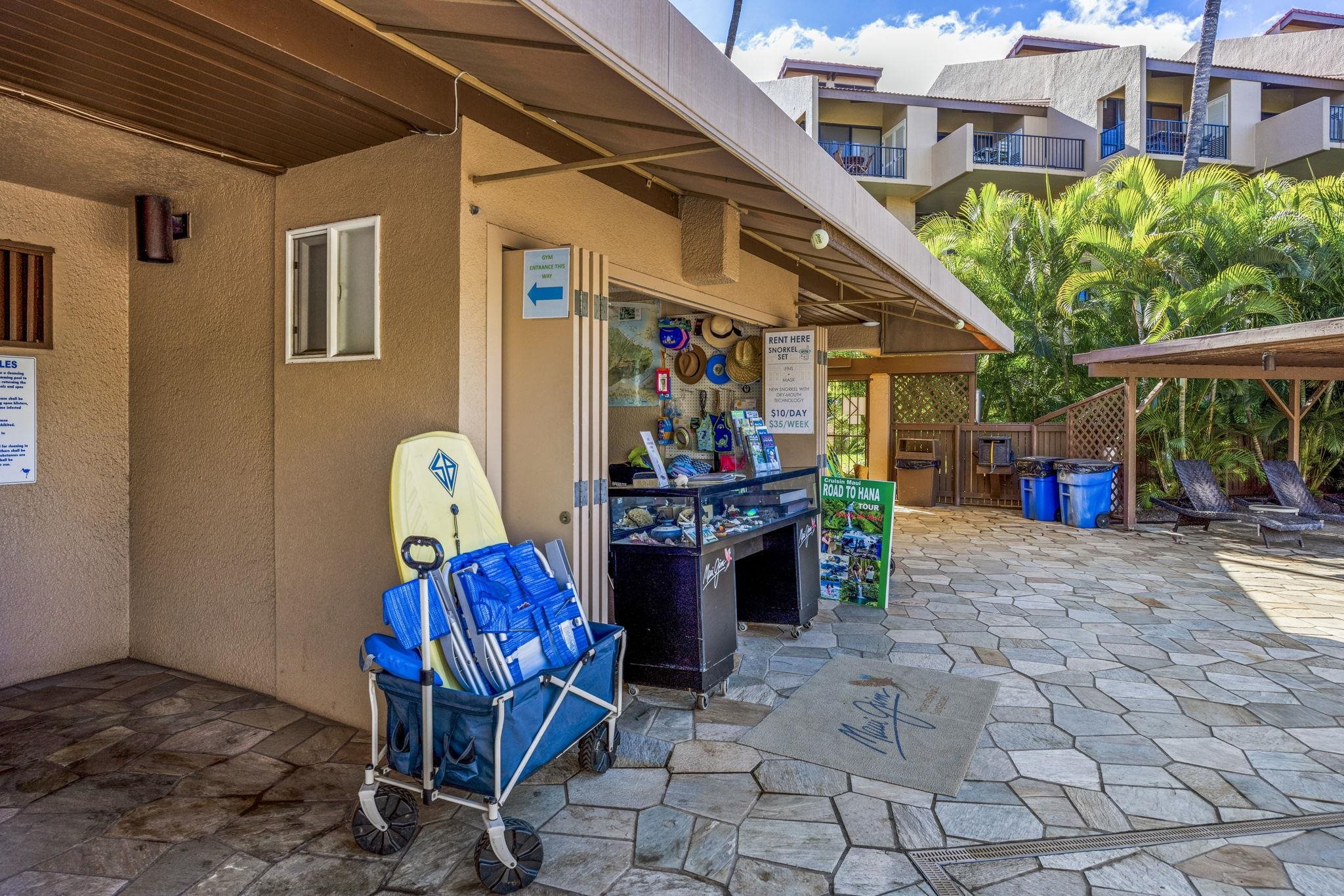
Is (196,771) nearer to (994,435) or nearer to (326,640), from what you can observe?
(326,640)

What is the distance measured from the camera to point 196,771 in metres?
3.21

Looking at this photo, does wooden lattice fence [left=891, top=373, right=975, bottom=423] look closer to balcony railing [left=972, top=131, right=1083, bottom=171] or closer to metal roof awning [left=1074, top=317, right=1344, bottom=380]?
metal roof awning [left=1074, top=317, right=1344, bottom=380]

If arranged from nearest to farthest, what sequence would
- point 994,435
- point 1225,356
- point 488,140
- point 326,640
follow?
point 488,140 < point 326,640 < point 1225,356 < point 994,435

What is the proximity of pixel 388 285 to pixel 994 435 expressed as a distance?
1063 cm

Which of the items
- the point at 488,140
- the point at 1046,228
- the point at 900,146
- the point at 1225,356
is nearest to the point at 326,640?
the point at 488,140

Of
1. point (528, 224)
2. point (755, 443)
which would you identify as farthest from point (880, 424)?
point (528, 224)

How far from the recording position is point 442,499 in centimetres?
296

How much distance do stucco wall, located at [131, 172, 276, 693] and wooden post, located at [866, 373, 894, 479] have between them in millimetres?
10157

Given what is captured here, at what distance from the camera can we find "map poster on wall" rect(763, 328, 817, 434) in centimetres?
615

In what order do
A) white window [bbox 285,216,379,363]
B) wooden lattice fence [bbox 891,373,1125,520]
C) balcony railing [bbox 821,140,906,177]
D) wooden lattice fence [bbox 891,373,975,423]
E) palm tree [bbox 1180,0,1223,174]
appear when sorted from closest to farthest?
white window [bbox 285,216,379,363] → wooden lattice fence [bbox 891,373,1125,520] → wooden lattice fence [bbox 891,373,975,423] → palm tree [bbox 1180,0,1223,174] → balcony railing [bbox 821,140,906,177]

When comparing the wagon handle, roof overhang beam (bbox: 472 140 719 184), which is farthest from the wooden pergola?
the wagon handle

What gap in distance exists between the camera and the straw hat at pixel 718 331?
627 cm

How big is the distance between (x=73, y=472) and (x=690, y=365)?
427cm

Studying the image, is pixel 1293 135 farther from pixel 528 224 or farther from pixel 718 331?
pixel 528 224
